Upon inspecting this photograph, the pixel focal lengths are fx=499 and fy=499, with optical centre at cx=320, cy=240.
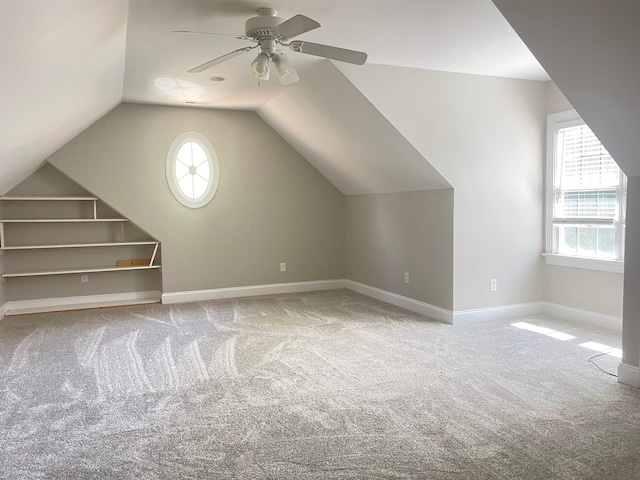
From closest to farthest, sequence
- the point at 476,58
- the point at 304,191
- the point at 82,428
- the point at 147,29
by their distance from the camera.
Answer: the point at 82,428, the point at 147,29, the point at 476,58, the point at 304,191

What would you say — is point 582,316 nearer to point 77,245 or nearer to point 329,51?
point 329,51

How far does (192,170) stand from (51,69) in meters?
3.29

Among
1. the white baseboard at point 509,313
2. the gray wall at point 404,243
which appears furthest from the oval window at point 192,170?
the white baseboard at point 509,313

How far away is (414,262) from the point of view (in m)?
5.54

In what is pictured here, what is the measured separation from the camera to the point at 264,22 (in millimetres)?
3211

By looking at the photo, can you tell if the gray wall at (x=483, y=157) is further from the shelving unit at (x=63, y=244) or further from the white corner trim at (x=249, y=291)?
the shelving unit at (x=63, y=244)

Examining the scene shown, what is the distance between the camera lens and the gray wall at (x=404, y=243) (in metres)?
→ 5.05

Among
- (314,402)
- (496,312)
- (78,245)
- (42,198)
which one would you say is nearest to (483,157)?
(496,312)

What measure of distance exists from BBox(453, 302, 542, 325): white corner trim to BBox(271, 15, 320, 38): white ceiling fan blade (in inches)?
124

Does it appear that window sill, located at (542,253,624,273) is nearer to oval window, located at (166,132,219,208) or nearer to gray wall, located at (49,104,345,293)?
gray wall, located at (49,104,345,293)

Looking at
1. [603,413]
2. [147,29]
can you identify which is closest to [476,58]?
[147,29]

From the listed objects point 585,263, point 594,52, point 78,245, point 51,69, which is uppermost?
point 51,69

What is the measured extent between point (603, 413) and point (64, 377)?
355 centimetres

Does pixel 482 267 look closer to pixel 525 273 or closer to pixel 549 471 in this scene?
pixel 525 273
